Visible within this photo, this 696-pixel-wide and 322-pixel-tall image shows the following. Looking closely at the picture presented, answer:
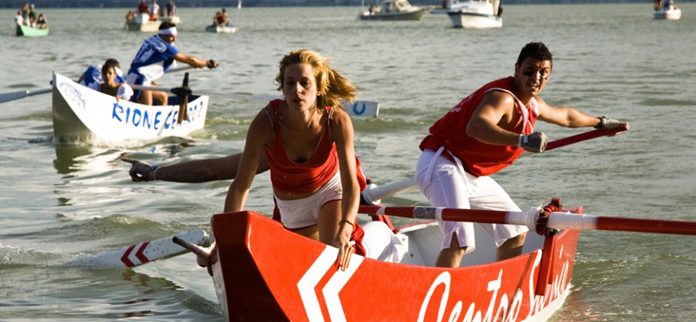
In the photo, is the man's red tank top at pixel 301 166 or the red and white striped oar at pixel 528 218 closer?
the man's red tank top at pixel 301 166

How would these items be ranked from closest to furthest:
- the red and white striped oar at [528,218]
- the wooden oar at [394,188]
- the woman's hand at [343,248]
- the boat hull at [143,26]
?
the woman's hand at [343,248]
the red and white striped oar at [528,218]
the wooden oar at [394,188]
the boat hull at [143,26]

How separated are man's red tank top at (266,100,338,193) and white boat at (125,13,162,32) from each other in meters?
63.5

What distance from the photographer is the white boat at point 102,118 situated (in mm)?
16906

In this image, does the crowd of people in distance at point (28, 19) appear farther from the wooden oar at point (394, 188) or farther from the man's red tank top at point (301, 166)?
the man's red tank top at point (301, 166)

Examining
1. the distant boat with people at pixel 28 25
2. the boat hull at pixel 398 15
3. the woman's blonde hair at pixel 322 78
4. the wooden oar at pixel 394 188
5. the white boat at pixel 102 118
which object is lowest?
the boat hull at pixel 398 15

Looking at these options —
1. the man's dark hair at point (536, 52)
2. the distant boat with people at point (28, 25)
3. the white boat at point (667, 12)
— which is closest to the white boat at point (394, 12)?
the white boat at point (667, 12)

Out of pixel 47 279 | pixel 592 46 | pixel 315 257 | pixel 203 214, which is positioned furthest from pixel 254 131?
pixel 592 46

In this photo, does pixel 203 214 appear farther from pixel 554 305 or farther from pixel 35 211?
pixel 554 305

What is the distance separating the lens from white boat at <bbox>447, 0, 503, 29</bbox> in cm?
6919

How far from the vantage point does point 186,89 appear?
17609mm

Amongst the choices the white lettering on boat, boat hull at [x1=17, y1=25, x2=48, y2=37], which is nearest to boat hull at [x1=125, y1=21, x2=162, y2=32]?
boat hull at [x1=17, y1=25, x2=48, y2=37]

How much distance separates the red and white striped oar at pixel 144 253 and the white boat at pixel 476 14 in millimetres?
60617

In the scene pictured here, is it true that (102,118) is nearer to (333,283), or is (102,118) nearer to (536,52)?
(536,52)

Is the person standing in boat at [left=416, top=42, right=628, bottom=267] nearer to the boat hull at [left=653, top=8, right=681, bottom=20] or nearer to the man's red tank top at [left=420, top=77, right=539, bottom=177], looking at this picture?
the man's red tank top at [left=420, top=77, right=539, bottom=177]
